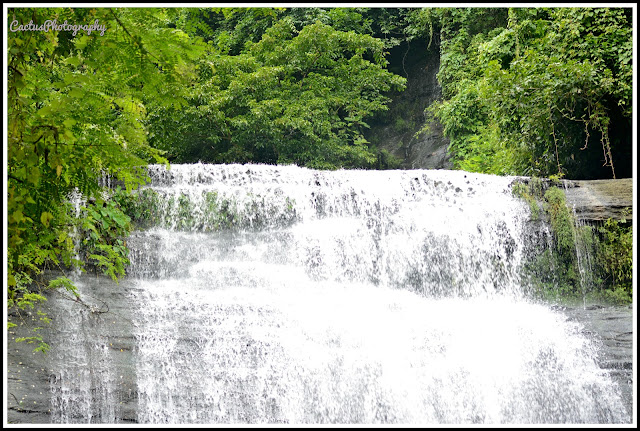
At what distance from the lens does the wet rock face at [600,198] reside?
9.29m

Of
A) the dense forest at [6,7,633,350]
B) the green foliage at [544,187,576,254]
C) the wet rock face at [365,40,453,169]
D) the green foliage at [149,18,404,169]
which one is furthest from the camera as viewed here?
the wet rock face at [365,40,453,169]

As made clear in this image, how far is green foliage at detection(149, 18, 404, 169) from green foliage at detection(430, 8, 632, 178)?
5.54 m

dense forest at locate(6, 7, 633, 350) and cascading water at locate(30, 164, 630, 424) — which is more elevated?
dense forest at locate(6, 7, 633, 350)

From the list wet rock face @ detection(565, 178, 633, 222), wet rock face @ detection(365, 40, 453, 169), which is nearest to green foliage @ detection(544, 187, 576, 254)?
wet rock face @ detection(565, 178, 633, 222)

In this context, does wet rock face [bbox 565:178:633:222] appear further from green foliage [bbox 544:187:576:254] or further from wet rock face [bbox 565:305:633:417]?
wet rock face [bbox 565:305:633:417]

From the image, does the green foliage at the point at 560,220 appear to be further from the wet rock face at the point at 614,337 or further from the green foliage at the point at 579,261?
the wet rock face at the point at 614,337

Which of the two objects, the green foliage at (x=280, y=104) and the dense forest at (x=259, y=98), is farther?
the green foliage at (x=280, y=104)

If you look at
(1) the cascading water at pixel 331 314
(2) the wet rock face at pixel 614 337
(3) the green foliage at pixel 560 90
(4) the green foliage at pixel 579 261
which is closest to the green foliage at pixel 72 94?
(1) the cascading water at pixel 331 314

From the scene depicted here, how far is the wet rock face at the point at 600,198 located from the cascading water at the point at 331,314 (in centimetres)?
93

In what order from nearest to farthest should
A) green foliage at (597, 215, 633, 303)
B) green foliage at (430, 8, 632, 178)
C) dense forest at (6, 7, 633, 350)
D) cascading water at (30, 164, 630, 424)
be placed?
dense forest at (6, 7, 633, 350)
cascading water at (30, 164, 630, 424)
green foliage at (597, 215, 633, 303)
green foliage at (430, 8, 632, 178)

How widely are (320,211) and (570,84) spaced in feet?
16.2

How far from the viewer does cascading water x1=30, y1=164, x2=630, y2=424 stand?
6.62m

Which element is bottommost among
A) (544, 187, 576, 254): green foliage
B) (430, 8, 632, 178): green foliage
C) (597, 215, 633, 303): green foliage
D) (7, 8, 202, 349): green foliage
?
(597, 215, 633, 303): green foliage

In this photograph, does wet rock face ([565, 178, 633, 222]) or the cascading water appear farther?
wet rock face ([565, 178, 633, 222])
